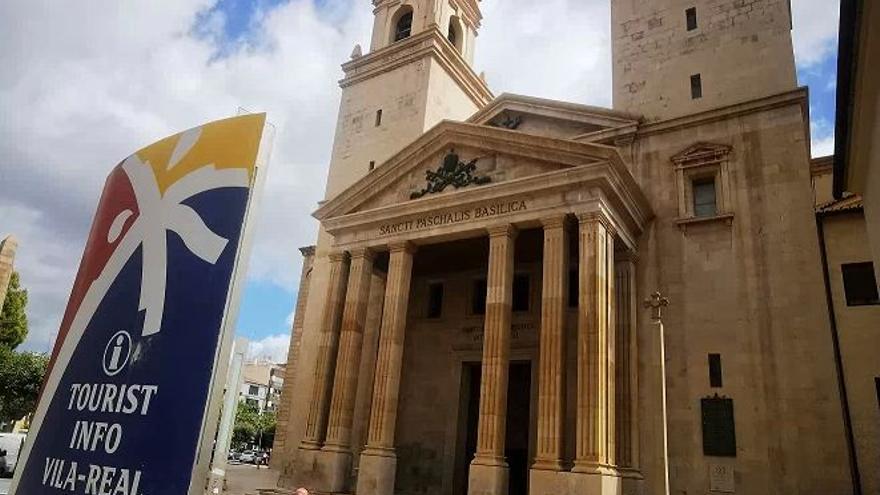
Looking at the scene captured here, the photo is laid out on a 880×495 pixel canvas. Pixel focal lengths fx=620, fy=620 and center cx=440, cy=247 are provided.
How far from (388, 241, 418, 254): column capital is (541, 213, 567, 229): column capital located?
479cm

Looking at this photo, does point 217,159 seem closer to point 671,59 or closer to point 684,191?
point 684,191

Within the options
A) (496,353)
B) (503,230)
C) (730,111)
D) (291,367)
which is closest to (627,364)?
(496,353)

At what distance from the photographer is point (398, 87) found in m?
29.7

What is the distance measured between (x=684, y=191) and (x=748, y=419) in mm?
7191

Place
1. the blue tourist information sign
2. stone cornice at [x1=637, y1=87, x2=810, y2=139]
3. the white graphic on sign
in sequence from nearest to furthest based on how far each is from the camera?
1. the blue tourist information sign
2. the white graphic on sign
3. stone cornice at [x1=637, y1=87, x2=810, y2=139]

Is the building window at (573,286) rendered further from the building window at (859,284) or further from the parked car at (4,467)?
the parked car at (4,467)

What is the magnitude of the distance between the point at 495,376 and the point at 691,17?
49.1 feet

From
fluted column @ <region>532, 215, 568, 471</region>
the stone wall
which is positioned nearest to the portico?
fluted column @ <region>532, 215, 568, 471</region>

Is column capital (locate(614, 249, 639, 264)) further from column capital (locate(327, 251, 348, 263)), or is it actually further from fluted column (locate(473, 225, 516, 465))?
column capital (locate(327, 251, 348, 263))

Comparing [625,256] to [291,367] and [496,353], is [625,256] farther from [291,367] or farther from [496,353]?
[291,367]

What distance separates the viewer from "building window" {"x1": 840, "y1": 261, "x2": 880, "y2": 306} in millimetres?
17734

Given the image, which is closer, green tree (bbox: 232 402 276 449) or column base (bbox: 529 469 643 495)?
column base (bbox: 529 469 643 495)

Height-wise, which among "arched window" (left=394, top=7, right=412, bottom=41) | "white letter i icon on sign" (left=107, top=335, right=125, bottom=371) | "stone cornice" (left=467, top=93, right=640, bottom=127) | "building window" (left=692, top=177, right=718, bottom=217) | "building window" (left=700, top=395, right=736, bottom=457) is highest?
"arched window" (left=394, top=7, right=412, bottom=41)

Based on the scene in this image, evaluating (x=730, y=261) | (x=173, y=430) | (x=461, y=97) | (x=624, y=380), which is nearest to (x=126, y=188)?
(x=173, y=430)
